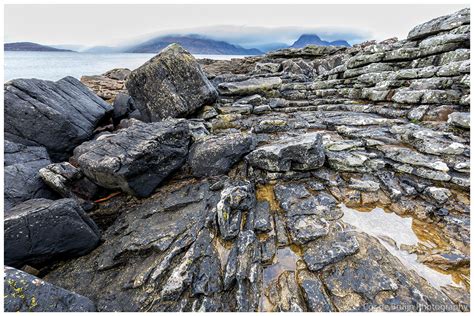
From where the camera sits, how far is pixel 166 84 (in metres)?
15.9

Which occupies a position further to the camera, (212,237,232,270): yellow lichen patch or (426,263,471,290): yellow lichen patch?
(212,237,232,270): yellow lichen patch

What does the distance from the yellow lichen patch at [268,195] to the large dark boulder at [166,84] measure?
9.27 m

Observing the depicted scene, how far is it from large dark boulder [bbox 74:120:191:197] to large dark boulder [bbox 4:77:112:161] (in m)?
3.11

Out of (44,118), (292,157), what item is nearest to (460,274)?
(292,157)

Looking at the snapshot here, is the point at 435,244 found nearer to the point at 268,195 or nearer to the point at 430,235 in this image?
the point at 430,235

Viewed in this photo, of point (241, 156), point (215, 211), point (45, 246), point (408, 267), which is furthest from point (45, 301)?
point (408, 267)

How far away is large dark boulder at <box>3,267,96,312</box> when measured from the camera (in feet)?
17.8

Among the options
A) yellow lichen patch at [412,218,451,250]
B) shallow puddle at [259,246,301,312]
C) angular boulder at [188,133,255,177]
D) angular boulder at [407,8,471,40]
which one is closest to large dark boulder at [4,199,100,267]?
angular boulder at [188,133,255,177]

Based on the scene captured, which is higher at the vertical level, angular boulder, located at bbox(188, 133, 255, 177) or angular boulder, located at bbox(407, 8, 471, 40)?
angular boulder, located at bbox(407, 8, 471, 40)

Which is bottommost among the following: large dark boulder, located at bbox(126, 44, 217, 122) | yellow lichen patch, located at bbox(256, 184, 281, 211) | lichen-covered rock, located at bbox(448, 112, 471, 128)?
yellow lichen patch, located at bbox(256, 184, 281, 211)

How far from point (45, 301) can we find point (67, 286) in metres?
1.57

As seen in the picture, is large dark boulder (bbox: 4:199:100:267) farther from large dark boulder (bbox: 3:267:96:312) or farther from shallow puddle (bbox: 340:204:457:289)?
shallow puddle (bbox: 340:204:457:289)

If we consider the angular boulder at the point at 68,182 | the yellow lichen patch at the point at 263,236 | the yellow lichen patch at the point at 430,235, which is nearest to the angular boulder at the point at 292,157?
the yellow lichen patch at the point at 263,236

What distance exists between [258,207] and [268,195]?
95 cm
